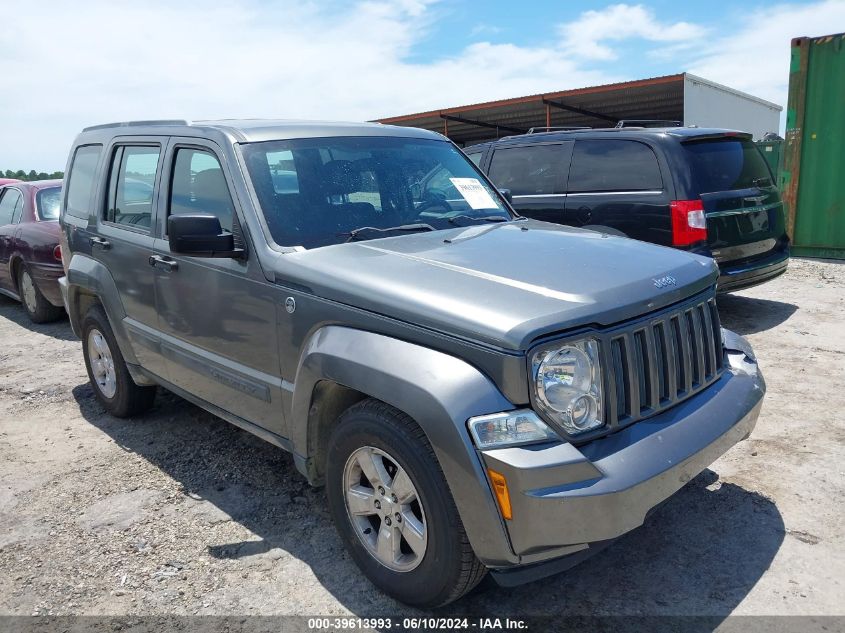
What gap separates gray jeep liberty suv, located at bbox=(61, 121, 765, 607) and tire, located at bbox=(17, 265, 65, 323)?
4546 mm

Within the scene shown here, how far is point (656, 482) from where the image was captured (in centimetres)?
238

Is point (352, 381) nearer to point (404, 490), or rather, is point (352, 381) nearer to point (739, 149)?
point (404, 490)

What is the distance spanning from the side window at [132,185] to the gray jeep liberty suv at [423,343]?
0.03 m

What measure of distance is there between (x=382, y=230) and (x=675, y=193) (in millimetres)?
3615

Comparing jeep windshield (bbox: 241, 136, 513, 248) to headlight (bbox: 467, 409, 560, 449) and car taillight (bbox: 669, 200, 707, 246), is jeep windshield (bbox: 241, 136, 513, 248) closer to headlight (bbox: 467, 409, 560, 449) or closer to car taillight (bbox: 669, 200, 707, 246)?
headlight (bbox: 467, 409, 560, 449)

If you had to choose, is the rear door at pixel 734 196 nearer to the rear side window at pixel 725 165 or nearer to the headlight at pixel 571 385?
the rear side window at pixel 725 165

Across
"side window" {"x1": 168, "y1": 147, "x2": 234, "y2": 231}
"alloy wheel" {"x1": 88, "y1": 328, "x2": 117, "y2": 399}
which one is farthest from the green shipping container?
"alloy wheel" {"x1": 88, "y1": 328, "x2": 117, "y2": 399}

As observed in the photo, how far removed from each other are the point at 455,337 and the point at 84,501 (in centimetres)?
260

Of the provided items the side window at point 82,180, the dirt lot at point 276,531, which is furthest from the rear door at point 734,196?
the side window at point 82,180

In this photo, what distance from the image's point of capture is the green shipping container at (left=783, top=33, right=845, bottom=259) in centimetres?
977

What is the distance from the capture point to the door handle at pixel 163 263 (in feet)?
12.4

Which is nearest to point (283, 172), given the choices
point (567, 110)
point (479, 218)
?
point (479, 218)

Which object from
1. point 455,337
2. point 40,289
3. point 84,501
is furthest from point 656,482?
point 40,289

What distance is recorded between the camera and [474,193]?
4.11 m
